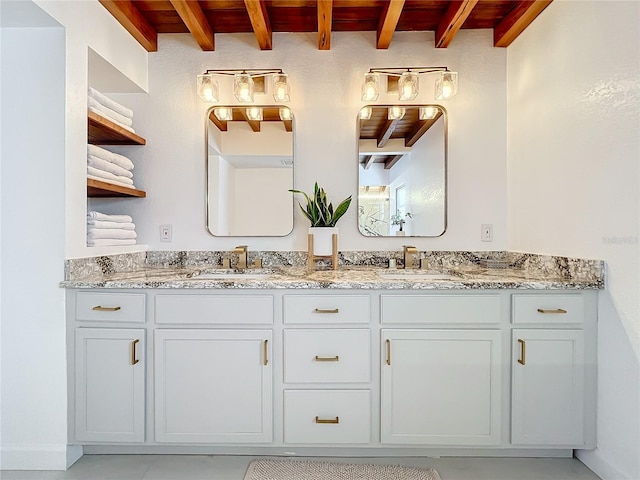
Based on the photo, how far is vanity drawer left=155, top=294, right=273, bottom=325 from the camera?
1756 millimetres

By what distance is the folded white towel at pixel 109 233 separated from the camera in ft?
6.44

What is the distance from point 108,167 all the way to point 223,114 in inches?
28.3

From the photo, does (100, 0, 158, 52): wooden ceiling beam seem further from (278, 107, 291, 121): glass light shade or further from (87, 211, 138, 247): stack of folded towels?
(87, 211, 138, 247): stack of folded towels

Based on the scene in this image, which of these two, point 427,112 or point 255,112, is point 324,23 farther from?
point 427,112

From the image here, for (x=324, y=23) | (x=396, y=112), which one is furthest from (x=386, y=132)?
(x=324, y=23)

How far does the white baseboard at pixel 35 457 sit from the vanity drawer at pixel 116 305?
0.61 metres

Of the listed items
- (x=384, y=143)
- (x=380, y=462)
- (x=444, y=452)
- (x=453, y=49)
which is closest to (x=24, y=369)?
(x=380, y=462)

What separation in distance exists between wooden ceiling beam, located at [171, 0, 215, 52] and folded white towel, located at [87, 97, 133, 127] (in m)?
0.62

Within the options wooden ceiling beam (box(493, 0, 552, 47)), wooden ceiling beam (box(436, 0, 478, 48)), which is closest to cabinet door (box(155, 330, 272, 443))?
wooden ceiling beam (box(436, 0, 478, 48))

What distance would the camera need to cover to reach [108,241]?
209cm

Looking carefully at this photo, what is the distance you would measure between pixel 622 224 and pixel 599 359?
603mm

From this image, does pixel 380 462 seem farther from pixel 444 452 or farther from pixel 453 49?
pixel 453 49

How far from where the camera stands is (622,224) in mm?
1545

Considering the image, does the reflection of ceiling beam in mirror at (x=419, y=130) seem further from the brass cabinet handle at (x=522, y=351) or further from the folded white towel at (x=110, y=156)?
the folded white towel at (x=110, y=156)
